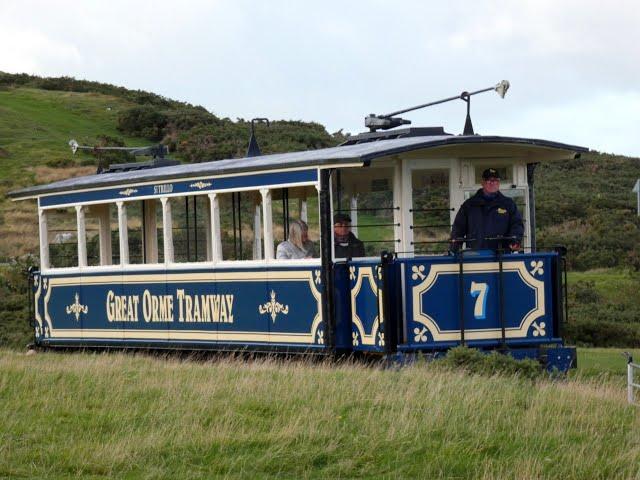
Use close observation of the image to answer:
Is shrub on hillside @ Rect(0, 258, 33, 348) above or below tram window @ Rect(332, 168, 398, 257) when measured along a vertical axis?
below

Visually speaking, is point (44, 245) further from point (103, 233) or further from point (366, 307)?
point (366, 307)

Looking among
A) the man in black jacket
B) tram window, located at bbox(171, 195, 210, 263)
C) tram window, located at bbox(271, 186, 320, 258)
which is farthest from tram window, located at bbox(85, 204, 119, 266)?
the man in black jacket

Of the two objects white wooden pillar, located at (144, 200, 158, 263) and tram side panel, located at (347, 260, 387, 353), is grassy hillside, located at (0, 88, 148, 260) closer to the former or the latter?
white wooden pillar, located at (144, 200, 158, 263)

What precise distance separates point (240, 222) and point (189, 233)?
211cm

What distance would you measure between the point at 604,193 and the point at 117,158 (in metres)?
19.3

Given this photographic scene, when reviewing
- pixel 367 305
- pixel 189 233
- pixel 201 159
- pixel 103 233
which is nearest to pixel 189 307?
pixel 189 233

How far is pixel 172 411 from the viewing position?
11.9m

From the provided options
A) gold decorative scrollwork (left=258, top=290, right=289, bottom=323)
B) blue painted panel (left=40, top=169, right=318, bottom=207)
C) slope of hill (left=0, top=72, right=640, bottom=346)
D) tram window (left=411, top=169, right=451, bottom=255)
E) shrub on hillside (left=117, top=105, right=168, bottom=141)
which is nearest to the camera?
tram window (left=411, top=169, right=451, bottom=255)

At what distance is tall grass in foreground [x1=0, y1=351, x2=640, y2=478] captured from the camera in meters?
9.85

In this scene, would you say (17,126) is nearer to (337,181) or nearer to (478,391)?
(337,181)

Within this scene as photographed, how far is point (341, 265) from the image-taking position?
16.2 metres

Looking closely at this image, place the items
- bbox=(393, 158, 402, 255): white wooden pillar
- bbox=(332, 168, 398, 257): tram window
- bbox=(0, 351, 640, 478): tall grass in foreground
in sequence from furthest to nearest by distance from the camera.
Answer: bbox=(332, 168, 398, 257): tram window < bbox=(393, 158, 402, 255): white wooden pillar < bbox=(0, 351, 640, 478): tall grass in foreground

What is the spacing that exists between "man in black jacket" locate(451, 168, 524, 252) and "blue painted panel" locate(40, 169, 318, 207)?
175 centimetres

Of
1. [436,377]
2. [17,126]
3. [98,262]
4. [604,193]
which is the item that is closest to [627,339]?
[98,262]
